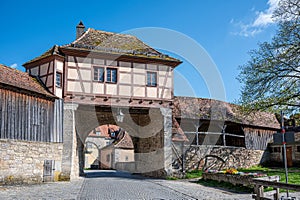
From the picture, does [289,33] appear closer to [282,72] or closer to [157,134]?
[282,72]

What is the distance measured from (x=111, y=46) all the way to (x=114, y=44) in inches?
16.9

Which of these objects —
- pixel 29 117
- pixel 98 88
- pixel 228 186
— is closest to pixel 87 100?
pixel 98 88

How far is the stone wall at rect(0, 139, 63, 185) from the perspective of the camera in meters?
12.4

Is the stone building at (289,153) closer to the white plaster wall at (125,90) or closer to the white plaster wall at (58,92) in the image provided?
the white plaster wall at (125,90)

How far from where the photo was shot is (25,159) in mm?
13250

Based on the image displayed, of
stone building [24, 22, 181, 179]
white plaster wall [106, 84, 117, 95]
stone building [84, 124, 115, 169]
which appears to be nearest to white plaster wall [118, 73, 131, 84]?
stone building [24, 22, 181, 179]

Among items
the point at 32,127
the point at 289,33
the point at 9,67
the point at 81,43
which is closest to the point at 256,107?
the point at 289,33

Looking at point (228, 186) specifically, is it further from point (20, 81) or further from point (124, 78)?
point (20, 81)

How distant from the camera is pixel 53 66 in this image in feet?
49.4

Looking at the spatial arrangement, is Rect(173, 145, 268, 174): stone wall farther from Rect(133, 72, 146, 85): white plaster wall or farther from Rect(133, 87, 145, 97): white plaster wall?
Rect(133, 72, 146, 85): white plaster wall

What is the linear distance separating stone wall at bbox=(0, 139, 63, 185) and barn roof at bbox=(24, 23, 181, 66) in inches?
181

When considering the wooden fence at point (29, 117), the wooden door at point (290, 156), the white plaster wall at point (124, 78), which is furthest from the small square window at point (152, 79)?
the wooden door at point (290, 156)

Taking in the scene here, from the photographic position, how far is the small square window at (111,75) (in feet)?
52.0

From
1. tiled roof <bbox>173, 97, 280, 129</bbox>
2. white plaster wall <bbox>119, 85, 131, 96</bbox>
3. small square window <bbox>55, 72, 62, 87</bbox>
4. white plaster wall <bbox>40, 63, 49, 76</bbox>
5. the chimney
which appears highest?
the chimney
